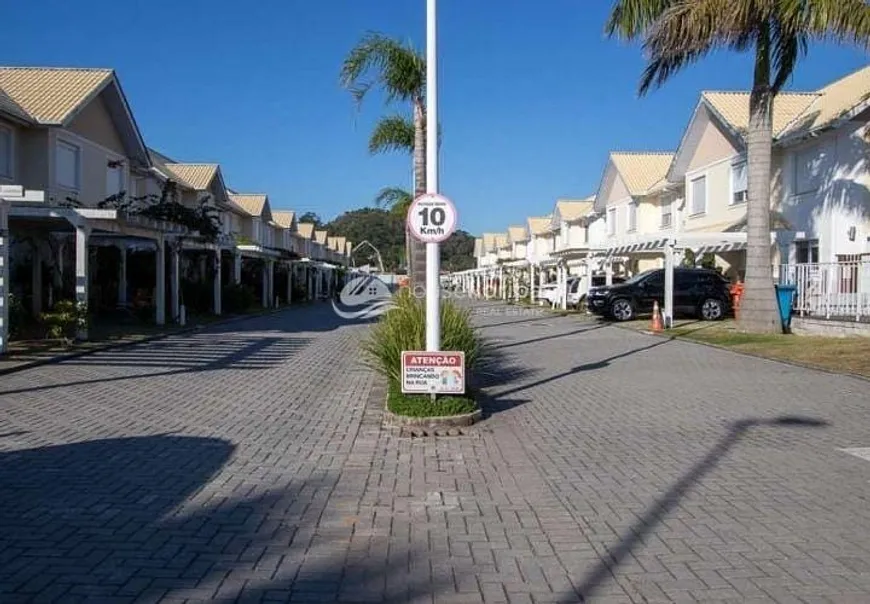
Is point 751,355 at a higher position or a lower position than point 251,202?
lower

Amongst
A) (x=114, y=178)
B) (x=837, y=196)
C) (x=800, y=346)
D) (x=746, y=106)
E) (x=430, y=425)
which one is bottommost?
(x=430, y=425)

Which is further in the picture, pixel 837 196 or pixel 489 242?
pixel 489 242

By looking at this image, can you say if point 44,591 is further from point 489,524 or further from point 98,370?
point 98,370

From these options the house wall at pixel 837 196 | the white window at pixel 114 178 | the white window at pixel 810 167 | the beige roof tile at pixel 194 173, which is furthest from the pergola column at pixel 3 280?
the beige roof tile at pixel 194 173

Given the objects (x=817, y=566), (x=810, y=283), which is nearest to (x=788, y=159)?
(x=810, y=283)

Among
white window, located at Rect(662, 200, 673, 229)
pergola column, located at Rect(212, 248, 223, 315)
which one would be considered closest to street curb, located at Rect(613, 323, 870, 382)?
white window, located at Rect(662, 200, 673, 229)

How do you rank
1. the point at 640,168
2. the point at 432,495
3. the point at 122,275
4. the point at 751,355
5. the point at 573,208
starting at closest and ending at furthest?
the point at 432,495 < the point at 751,355 < the point at 122,275 < the point at 640,168 < the point at 573,208

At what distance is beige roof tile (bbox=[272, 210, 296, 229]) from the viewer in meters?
65.1

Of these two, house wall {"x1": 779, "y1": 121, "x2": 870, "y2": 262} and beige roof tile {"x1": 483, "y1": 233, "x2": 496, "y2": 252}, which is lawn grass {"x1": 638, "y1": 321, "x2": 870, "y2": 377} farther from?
beige roof tile {"x1": 483, "y1": 233, "x2": 496, "y2": 252}

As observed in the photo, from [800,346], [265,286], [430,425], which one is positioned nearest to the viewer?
[430,425]

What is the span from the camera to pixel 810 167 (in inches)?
982

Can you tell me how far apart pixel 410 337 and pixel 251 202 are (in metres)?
44.2

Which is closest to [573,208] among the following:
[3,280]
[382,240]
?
[3,280]

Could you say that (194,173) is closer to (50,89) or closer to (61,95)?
(50,89)
